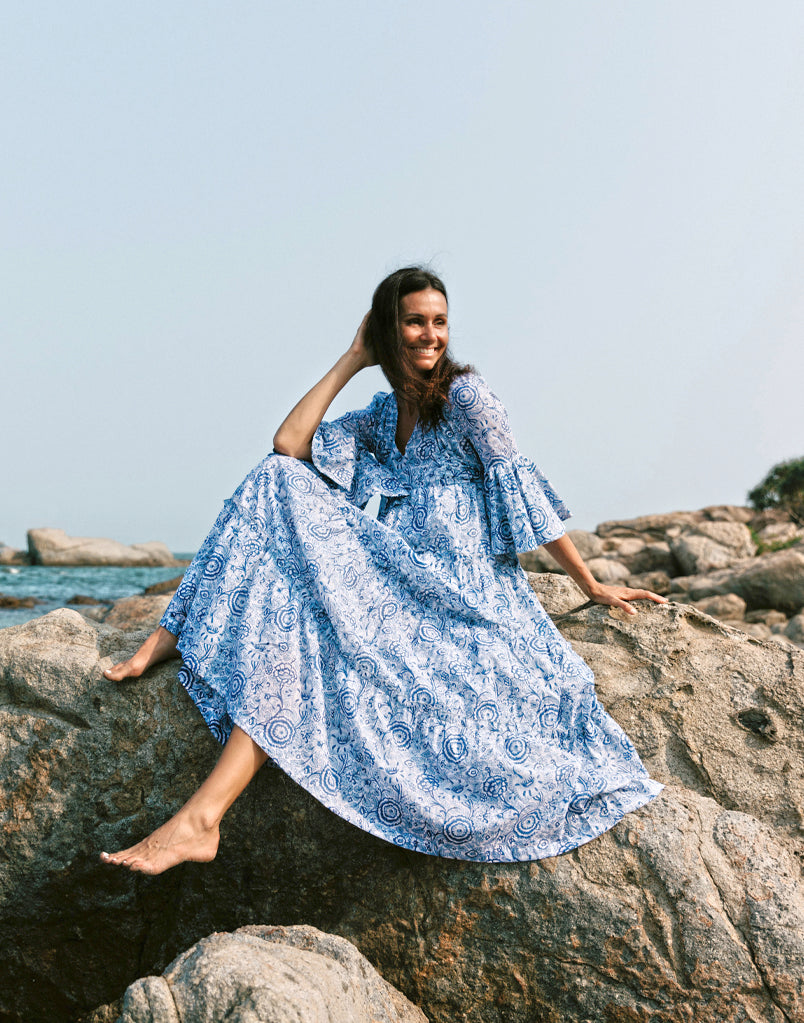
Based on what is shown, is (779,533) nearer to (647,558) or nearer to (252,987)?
(647,558)

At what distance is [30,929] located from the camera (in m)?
3.58

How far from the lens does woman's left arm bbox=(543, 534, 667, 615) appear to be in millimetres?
3791

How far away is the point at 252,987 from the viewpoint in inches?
86.3

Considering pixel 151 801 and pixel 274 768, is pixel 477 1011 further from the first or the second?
pixel 151 801

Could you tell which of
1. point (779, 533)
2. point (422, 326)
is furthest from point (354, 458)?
point (779, 533)

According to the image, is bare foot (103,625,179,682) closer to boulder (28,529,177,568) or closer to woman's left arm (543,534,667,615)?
woman's left arm (543,534,667,615)

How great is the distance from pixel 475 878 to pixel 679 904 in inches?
27.8

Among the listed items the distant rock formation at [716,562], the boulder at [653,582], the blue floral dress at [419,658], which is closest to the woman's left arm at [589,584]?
the blue floral dress at [419,658]

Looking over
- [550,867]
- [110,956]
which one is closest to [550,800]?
[550,867]

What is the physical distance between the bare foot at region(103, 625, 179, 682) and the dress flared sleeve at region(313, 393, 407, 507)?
1.03 m

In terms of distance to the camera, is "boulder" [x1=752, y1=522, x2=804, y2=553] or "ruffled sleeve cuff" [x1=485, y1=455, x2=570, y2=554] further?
"boulder" [x1=752, y1=522, x2=804, y2=553]

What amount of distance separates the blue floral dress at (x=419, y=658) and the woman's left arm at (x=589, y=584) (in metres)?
0.11

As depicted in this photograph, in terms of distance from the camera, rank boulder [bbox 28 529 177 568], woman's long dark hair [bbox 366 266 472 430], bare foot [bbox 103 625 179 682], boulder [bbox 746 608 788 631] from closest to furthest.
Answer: bare foot [bbox 103 625 179 682], woman's long dark hair [bbox 366 266 472 430], boulder [bbox 746 608 788 631], boulder [bbox 28 529 177 568]

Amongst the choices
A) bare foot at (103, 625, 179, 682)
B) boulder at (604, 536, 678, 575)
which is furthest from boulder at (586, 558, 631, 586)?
bare foot at (103, 625, 179, 682)
